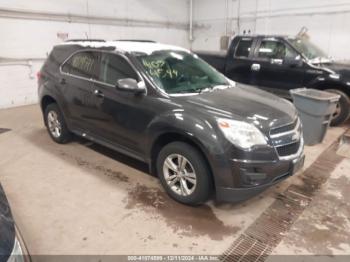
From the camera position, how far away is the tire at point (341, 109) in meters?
5.04

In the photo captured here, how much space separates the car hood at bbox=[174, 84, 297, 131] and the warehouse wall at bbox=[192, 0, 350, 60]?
21.5ft

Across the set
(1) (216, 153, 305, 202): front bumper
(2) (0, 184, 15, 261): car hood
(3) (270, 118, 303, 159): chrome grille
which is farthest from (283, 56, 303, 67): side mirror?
(2) (0, 184, 15, 261): car hood

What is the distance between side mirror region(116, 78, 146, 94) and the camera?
281 cm

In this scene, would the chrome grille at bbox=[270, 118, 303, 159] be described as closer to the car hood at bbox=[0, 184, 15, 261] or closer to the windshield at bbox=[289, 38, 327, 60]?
the car hood at bbox=[0, 184, 15, 261]

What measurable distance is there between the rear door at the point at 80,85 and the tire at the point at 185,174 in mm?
1252

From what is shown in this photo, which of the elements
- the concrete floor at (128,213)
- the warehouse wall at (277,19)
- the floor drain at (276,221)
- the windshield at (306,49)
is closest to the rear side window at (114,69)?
the concrete floor at (128,213)

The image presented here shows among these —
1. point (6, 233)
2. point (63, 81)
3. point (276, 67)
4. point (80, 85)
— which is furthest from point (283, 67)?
point (6, 233)

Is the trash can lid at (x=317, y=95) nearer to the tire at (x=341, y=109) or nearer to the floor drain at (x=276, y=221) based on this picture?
the tire at (x=341, y=109)

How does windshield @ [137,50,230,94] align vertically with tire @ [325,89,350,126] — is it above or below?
above

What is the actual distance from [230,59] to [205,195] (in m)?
4.30

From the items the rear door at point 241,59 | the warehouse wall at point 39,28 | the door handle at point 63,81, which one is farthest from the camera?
the warehouse wall at point 39,28

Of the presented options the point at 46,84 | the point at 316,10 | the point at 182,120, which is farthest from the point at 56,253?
the point at 316,10

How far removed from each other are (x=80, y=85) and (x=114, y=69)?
0.64 m

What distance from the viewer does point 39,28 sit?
6859mm
